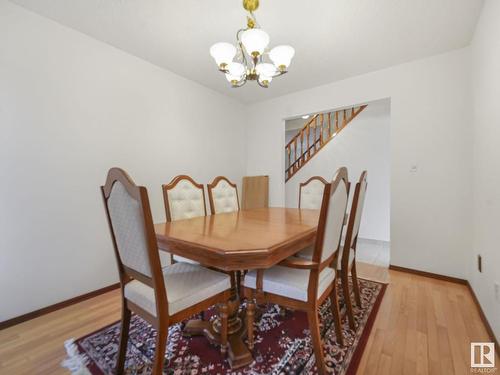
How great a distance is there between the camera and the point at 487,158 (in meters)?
1.70

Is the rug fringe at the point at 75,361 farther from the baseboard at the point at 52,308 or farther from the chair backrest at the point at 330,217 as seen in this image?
the chair backrest at the point at 330,217

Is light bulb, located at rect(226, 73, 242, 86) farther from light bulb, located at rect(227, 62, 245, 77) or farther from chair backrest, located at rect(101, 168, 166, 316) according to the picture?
chair backrest, located at rect(101, 168, 166, 316)

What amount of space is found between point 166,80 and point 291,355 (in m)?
3.05

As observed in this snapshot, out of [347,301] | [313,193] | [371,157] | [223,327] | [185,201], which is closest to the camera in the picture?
[223,327]

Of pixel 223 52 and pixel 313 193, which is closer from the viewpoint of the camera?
pixel 223 52

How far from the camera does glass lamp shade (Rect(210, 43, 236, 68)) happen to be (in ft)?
5.11

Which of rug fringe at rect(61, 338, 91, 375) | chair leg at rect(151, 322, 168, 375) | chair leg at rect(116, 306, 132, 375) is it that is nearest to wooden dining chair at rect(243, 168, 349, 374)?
chair leg at rect(151, 322, 168, 375)

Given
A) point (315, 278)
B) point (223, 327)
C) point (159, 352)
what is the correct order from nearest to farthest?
point (159, 352) < point (315, 278) < point (223, 327)

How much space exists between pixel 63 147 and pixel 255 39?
6.04ft

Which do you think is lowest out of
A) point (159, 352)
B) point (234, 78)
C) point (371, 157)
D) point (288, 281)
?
point (159, 352)

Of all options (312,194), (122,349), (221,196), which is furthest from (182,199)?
(312,194)

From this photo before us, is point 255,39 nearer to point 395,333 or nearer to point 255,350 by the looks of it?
point 255,350

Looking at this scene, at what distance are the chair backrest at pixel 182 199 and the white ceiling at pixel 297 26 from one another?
53.6 inches

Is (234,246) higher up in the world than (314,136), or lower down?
lower down
